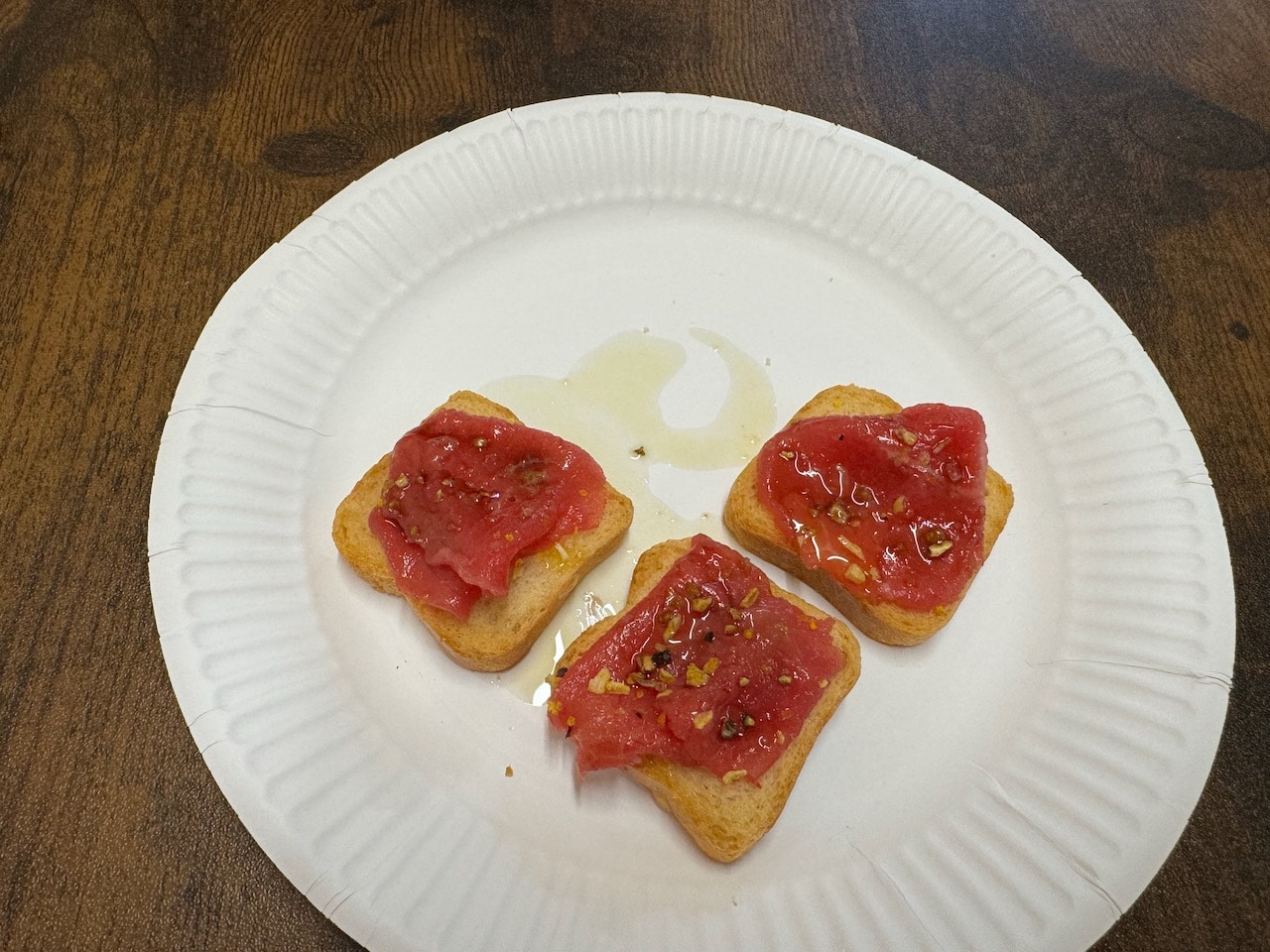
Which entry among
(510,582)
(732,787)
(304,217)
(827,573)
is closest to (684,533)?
(827,573)

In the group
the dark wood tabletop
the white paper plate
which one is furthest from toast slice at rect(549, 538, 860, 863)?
the dark wood tabletop

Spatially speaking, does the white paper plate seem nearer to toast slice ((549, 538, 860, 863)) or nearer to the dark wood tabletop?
toast slice ((549, 538, 860, 863))

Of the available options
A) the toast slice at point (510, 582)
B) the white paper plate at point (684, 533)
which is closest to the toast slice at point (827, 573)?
the white paper plate at point (684, 533)

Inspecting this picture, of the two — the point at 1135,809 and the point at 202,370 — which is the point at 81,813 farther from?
the point at 1135,809

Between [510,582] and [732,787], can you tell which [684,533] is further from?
[732,787]

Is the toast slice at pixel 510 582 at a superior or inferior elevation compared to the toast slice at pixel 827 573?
inferior

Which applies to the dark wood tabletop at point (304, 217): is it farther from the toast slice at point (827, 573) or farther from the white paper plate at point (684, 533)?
the toast slice at point (827, 573)
